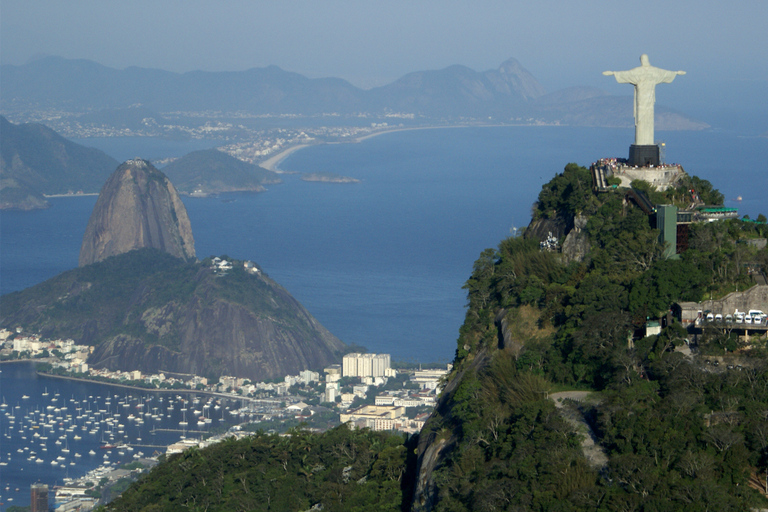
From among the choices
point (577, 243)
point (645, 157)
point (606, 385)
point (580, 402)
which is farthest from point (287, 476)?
point (645, 157)

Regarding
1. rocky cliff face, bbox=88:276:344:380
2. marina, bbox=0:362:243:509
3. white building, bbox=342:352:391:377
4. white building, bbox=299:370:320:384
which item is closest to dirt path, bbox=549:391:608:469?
marina, bbox=0:362:243:509

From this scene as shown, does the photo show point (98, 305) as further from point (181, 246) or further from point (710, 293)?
point (710, 293)

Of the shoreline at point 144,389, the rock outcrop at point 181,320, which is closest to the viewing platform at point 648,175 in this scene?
the shoreline at point 144,389

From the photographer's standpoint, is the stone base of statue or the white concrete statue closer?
the white concrete statue

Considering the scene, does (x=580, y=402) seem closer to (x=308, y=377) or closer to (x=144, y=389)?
(x=308, y=377)

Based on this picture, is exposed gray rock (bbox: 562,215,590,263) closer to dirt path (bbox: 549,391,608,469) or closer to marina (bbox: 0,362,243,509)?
dirt path (bbox: 549,391,608,469)

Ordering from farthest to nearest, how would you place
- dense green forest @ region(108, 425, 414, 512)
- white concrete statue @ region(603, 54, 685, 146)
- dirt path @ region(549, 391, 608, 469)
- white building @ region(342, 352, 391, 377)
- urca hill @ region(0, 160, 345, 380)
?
urca hill @ region(0, 160, 345, 380) → white building @ region(342, 352, 391, 377) → white concrete statue @ region(603, 54, 685, 146) → dense green forest @ region(108, 425, 414, 512) → dirt path @ region(549, 391, 608, 469)

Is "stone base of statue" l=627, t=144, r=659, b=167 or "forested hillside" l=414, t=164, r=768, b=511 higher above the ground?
A: "stone base of statue" l=627, t=144, r=659, b=167

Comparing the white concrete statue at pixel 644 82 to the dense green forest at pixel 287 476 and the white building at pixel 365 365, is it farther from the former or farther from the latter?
the white building at pixel 365 365
